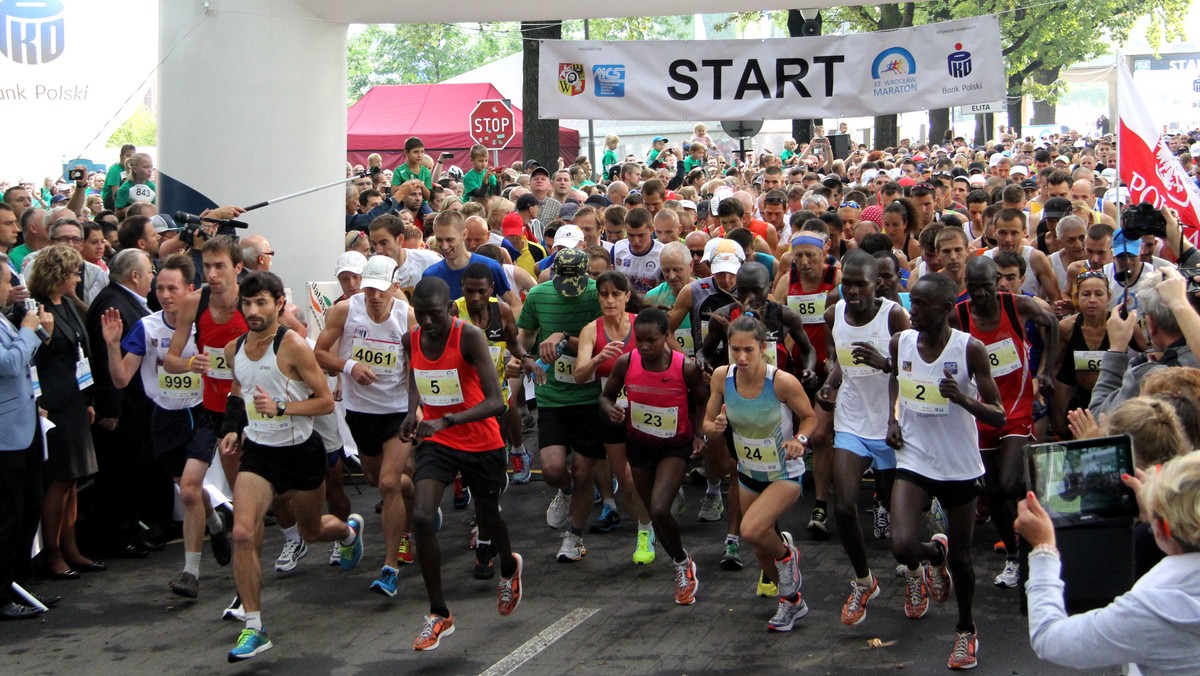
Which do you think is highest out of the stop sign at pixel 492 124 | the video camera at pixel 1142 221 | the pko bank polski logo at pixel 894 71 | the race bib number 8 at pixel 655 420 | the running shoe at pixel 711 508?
the stop sign at pixel 492 124

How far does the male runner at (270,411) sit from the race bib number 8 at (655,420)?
1.80m

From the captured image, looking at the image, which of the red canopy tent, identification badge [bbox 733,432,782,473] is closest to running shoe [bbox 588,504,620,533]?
identification badge [bbox 733,432,782,473]

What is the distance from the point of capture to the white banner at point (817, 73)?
40.2 ft

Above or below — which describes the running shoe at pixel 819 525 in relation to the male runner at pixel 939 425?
below

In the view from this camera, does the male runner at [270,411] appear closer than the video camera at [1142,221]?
Yes

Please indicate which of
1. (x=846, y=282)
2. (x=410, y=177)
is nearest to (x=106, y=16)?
(x=410, y=177)

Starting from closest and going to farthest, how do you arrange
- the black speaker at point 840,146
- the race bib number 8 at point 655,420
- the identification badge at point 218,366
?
the race bib number 8 at point 655,420
the identification badge at point 218,366
the black speaker at point 840,146

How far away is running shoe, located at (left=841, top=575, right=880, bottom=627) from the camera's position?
7078 millimetres

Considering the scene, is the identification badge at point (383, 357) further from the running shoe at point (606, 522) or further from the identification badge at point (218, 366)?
the running shoe at point (606, 522)

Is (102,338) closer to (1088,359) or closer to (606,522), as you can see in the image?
(606,522)

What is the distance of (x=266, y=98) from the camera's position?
414 inches

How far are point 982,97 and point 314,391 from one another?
7.48 meters

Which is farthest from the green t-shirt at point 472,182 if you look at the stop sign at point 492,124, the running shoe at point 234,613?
the running shoe at point 234,613

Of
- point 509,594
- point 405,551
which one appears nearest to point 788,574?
point 509,594
